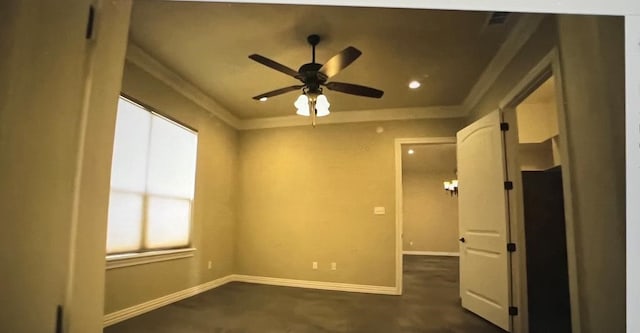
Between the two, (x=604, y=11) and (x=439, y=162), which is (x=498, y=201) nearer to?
(x=604, y=11)

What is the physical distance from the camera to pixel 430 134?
470 cm

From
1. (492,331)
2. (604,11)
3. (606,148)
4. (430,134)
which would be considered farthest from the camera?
(430,134)

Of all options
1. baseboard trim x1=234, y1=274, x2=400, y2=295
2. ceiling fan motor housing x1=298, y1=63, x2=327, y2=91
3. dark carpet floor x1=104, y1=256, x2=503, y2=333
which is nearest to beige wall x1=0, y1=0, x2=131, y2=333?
ceiling fan motor housing x1=298, y1=63, x2=327, y2=91

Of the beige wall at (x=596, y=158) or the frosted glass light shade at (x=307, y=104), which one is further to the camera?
the frosted glass light shade at (x=307, y=104)

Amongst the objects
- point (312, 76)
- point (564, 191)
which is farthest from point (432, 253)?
point (312, 76)

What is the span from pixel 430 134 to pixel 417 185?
18.5 ft

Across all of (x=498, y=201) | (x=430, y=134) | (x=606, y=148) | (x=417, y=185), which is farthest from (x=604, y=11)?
(x=417, y=185)

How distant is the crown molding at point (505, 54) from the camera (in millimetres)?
2518

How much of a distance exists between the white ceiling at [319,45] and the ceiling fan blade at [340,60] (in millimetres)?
349

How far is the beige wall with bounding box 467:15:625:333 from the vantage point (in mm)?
1147

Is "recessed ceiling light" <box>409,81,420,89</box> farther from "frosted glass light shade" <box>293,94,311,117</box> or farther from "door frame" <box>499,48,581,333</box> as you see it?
"frosted glass light shade" <box>293,94,311,117</box>

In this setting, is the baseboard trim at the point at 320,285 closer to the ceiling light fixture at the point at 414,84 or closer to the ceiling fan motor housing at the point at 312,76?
the ceiling light fixture at the point at 414,84

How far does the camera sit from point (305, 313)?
3461 millimetres

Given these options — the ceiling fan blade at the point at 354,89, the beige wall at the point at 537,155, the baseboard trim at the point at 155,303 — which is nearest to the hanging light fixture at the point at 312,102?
the ceiling fan blade at the point at 354,89
